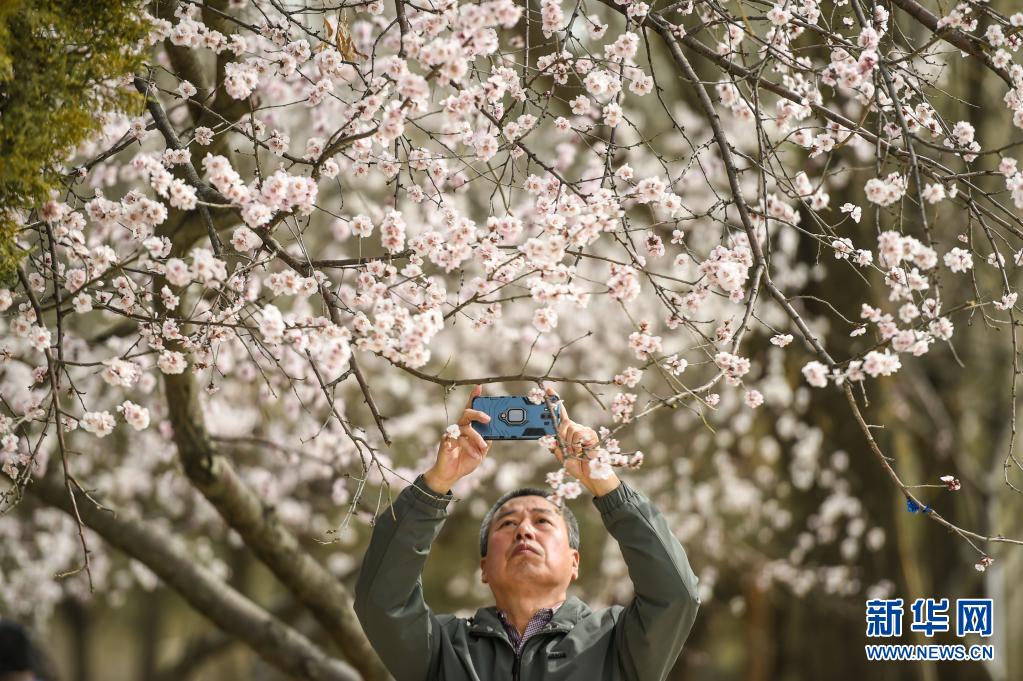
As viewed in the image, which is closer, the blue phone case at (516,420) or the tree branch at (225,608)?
the blue phone case at (516,420)

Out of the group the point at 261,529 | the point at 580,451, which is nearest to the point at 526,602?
the point at 580,451

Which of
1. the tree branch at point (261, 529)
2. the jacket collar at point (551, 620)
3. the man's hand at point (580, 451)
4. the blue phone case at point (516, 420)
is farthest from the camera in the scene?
the tree branch at point (261, 529)

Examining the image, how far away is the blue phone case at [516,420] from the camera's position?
243cm

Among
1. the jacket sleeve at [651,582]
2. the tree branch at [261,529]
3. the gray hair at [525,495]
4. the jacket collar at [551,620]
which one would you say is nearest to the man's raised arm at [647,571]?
the jacket sleeve at [651,582]

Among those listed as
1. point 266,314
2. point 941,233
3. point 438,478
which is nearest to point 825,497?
point 941,233

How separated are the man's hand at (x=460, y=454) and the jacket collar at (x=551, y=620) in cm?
40

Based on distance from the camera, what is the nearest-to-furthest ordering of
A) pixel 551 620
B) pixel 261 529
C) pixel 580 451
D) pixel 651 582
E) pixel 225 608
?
1. pixel 580 451
2. pixel 651 582
3. pixel 551 620
4. pixel 261 529
5. pixel 225 608

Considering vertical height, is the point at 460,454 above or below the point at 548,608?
above

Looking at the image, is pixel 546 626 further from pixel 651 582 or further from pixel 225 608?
pixel 225 608

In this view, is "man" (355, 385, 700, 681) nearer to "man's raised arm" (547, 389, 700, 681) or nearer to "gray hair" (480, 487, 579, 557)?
"man's raised arm" (547, 389, 700, 681)

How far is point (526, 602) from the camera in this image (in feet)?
8.84

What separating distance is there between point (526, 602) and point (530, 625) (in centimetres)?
6

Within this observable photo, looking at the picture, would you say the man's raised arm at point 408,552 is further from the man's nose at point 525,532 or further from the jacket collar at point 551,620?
the man's nose at point 525,532

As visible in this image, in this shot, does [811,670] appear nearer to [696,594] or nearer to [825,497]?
[825,497]
